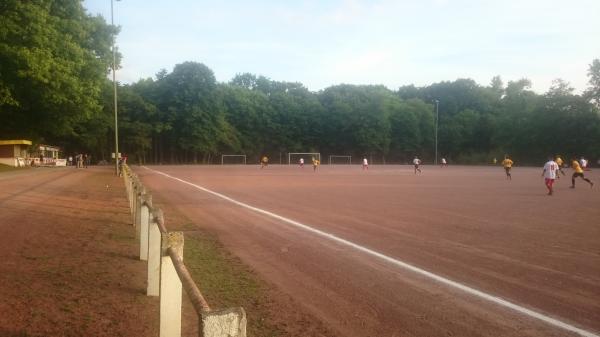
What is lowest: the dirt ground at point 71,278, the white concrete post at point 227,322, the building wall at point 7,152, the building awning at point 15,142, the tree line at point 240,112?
the dirt ground at point 71,278

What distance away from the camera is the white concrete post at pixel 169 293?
381 centimetres

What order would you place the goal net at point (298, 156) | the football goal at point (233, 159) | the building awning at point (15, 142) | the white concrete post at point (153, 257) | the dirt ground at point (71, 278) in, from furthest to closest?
the goal net at point (298, 156)
the football goal at point (233, 159)
the building awning at point (15, 142)
the white concrete post at point (153, 257)
the dirt ground at point (71, 278)

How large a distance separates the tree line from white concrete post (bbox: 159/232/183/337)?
28.9 m

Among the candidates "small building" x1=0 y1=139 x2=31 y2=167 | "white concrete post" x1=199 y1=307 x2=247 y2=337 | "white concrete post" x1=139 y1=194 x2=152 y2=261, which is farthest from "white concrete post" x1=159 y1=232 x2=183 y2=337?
"small building" x1=0 y1=139 x2=31 y2=167

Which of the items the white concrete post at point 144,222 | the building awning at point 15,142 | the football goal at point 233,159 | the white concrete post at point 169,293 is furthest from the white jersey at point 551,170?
the football goal at point 233,159

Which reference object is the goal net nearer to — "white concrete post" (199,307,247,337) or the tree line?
the tree line

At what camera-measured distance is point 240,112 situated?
92312 millimetres

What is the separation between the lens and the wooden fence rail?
232cm

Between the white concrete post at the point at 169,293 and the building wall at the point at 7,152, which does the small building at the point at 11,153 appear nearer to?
the building wall at the point at 7,152

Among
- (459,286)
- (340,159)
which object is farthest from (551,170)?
(340,159)

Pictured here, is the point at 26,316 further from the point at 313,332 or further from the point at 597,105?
the point at 597,105

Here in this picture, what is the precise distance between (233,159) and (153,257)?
272 ft

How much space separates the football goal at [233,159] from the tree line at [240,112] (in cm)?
122

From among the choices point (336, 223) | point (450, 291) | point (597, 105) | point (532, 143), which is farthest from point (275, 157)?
point (450, 291)
